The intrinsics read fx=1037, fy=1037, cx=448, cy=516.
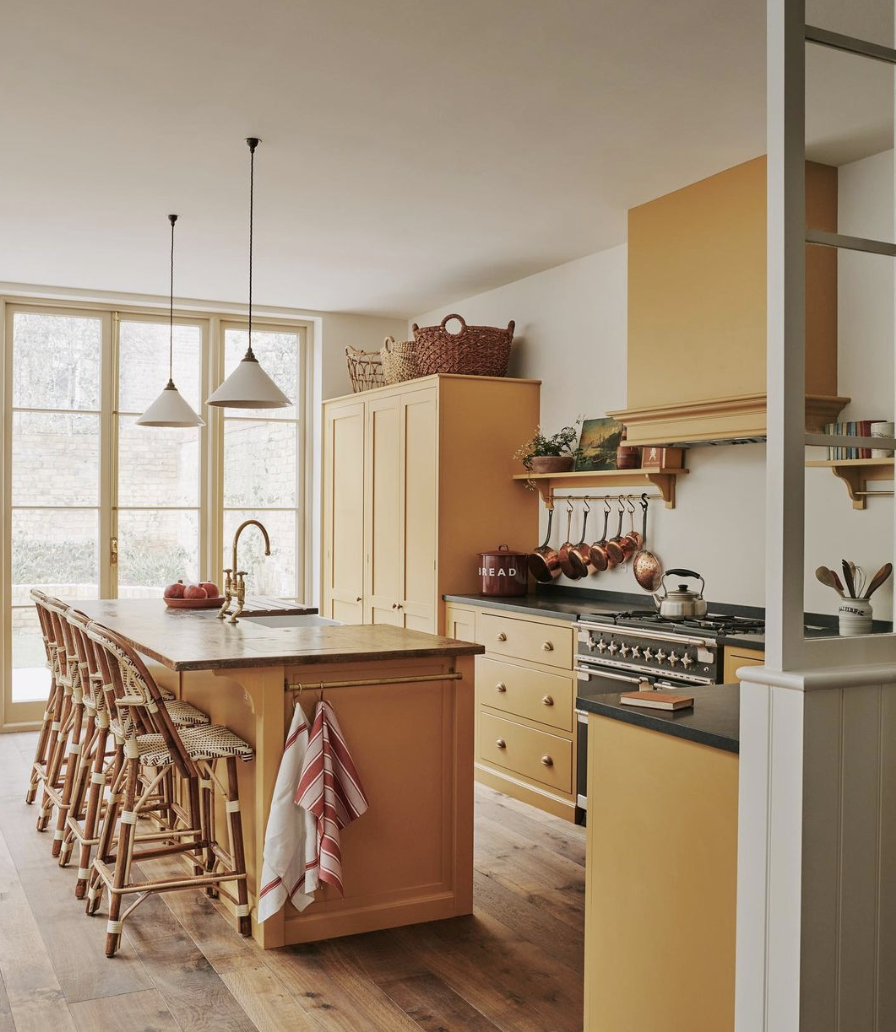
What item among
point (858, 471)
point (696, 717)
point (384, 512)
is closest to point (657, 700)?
point (696, 717)

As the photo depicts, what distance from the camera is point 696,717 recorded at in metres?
2.21

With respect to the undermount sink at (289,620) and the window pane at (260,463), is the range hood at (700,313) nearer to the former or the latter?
the undermount sink at (289,620)

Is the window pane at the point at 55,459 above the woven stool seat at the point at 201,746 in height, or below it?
above

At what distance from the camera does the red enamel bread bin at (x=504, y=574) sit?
5.56m

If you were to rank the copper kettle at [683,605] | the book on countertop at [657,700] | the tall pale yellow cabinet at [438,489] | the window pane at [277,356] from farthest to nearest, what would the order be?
the window pane at [277,356]
the tall pale yellow cabinet at [438,489]
the copper kettle at [683,605]
the book on countertop at [657,700]

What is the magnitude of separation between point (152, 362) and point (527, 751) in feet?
12.3

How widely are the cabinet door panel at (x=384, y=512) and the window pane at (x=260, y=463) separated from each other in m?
1.06

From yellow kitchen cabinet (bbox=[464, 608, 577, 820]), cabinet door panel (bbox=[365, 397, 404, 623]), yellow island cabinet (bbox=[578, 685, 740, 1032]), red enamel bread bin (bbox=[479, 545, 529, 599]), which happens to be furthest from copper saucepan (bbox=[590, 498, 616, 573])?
yellow island cabinet (bbox=[578, 685, 740, 1032])

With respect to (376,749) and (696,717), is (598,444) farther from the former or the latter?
(696,717)

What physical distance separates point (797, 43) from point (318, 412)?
5666 millimetres

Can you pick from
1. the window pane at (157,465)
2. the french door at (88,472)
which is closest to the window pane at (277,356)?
the french door at (88,472)

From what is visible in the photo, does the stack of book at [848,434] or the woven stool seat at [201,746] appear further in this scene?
the woven stool seat at [201,746]

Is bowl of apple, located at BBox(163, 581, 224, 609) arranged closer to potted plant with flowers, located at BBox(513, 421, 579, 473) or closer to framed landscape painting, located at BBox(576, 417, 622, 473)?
potted plant with flowers, located at BBox(513, 421, 579, 473)

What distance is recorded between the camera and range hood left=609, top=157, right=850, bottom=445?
3990mm
